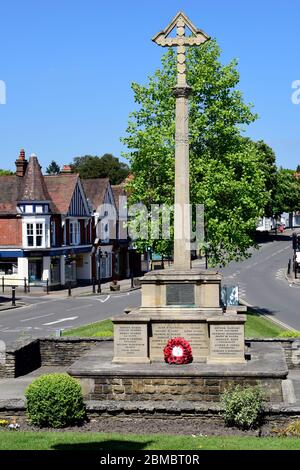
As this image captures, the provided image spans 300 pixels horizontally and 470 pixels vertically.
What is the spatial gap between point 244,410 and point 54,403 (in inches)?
153

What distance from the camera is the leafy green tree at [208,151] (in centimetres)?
3350

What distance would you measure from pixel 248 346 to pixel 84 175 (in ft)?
338

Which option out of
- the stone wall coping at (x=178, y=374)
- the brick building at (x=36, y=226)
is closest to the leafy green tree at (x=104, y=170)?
the brick building at (x=36, y=226)

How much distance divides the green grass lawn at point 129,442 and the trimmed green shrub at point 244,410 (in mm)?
755

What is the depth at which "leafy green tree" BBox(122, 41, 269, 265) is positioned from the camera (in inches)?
1319

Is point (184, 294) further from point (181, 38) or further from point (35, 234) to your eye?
point (35, 234)

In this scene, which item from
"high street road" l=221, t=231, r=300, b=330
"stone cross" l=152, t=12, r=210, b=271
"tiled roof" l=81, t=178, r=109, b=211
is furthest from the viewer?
"tiled roof" l=81, t=178, r=109, b=211

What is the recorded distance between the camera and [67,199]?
2355 inches

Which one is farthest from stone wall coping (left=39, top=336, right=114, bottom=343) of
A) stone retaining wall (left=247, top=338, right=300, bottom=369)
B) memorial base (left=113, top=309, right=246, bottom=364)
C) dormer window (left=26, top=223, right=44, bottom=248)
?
dormer window (left=26, top=223, right=44, bottom=248)

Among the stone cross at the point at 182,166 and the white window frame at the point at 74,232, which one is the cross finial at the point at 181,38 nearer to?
the stone cross at the point at 182,166

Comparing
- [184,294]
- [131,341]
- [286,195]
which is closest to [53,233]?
[184,294]

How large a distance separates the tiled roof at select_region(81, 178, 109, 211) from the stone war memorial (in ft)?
154

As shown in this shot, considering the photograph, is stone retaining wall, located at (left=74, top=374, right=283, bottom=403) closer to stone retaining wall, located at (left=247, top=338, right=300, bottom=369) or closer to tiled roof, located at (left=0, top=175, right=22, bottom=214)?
stone retaining wall, located at (left=247, top=338, right=300, bottom=369)
